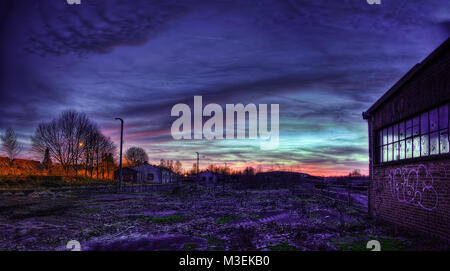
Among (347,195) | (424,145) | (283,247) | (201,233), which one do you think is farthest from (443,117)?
(347,195)

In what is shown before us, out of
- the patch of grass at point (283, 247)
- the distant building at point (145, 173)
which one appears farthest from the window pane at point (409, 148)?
the distant building at point (145, 173)

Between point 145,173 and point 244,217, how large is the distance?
73073mm

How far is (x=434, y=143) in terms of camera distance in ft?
30.2

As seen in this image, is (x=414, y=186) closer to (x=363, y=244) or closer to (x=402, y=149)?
(x=402, y=149)

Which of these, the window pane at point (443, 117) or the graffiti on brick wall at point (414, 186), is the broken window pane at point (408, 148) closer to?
the graffiti on brick wall at point (414, 186)

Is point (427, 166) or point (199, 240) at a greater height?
point (427, 166)

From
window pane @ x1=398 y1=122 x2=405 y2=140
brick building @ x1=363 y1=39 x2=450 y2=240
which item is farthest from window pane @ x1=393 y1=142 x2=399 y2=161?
window pane @ x1=398 y1=122 x2=405 y2=140

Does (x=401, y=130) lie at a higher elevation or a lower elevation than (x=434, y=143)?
higher

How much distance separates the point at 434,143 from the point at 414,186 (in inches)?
66.1

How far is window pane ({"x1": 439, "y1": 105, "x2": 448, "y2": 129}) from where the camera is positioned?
336 inches

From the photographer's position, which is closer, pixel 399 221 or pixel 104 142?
pixel 399 221
